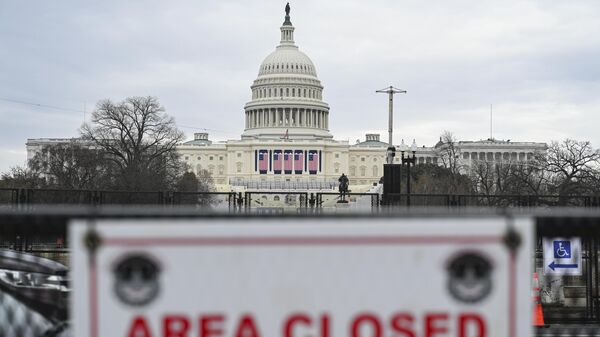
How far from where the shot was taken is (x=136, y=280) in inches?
104

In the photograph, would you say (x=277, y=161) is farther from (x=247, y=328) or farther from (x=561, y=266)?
(x=247, y=328)

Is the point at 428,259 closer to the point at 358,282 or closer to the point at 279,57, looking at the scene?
the point at 358,282

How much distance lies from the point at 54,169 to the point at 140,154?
345 inches

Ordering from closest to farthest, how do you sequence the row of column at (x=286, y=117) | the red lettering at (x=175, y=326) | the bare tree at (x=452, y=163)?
the red lettering at (x=175, y=326), the bare tree at (x=452, y=163), the row of column at (x=286, y=117)

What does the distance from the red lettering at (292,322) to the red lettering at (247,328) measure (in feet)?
0.25

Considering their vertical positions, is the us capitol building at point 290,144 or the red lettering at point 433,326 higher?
the us capitol building at point 290,144

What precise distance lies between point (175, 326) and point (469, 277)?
30.3 inches

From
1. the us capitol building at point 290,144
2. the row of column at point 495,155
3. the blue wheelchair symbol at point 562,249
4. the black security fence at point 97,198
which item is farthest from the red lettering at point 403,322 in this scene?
the row of column at point 495,155

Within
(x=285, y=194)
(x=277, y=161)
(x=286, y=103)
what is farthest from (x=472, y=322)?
(x=277, y=161)

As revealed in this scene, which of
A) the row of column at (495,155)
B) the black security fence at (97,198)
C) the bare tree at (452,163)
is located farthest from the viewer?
the row of column at (495,155)

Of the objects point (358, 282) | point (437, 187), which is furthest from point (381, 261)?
point (437, 187)

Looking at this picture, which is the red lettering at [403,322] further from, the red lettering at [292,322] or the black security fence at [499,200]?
the black security fence at [499,200]

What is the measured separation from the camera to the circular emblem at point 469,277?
2.69 metres

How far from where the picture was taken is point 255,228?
8.73 ft
